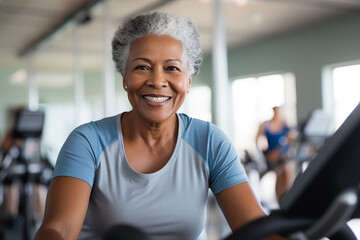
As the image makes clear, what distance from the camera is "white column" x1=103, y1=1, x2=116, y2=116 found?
505 cm

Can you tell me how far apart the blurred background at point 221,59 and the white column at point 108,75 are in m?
0.01

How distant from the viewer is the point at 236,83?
821cm

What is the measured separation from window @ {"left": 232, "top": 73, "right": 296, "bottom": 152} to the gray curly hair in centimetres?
627

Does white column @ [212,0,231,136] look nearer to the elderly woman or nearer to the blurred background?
the blurred background

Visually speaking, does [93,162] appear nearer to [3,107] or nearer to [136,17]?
[136,17]

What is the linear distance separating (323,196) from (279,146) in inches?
172

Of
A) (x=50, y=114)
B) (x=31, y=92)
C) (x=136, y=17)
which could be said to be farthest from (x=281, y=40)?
(x=136, y=17)

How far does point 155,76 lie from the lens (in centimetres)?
105

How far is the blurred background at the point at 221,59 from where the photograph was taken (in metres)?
5.36

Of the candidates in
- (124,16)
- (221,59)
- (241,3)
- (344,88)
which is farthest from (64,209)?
(344,88)

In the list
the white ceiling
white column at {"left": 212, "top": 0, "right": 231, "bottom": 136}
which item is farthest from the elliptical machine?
the white ceiling

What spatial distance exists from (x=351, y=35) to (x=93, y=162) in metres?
5.64

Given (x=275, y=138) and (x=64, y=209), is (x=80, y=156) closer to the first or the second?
(x=64, y=209)

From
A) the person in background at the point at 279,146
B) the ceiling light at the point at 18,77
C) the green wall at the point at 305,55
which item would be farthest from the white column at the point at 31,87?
the person in background at the point at 279,146
